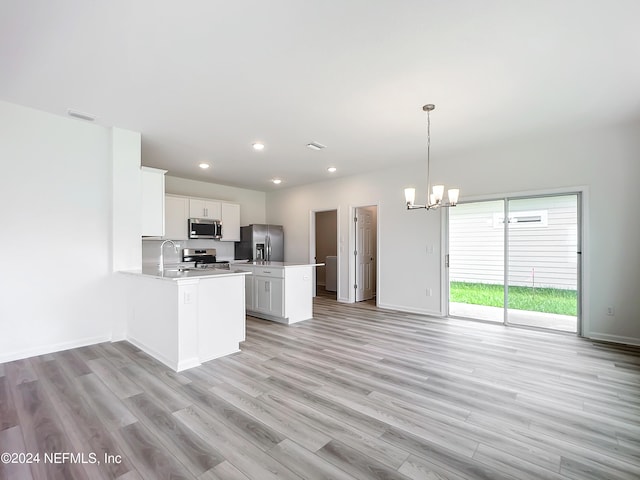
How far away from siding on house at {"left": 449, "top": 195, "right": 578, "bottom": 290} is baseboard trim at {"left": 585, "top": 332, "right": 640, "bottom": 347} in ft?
2.09

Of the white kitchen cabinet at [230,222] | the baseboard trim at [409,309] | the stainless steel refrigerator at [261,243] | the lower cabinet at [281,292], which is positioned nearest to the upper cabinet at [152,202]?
the lower cabinet at [281,292]

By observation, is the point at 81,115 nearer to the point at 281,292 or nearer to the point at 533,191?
the point at 281,292

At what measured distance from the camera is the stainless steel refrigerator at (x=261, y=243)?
7.15 meters

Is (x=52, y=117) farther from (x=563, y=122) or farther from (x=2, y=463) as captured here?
(x=563, y=122)

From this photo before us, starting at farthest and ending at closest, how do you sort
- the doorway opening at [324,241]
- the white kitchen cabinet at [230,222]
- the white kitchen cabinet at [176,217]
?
the doorway opening at [324,241] → the white kitchen cabinet at [230,222] → the white kitchen cabinet at [176,217]

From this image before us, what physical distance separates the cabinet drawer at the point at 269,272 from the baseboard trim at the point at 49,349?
219 centimetres

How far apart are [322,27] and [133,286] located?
344cm

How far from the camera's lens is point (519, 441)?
1885 mm

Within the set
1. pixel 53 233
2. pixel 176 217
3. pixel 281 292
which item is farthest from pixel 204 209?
pixel 53 233

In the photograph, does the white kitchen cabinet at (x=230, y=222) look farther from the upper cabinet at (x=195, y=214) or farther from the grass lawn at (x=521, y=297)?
the grass lawn at (x=521, y=297)

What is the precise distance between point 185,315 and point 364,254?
4.57 m

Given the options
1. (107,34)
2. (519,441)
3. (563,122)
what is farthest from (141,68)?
(563,122)

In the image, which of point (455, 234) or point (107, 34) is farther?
point (455, 234)

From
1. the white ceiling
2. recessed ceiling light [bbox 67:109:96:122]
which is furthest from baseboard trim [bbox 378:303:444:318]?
recessed ceiling light [bbox 67:109:96:122]
